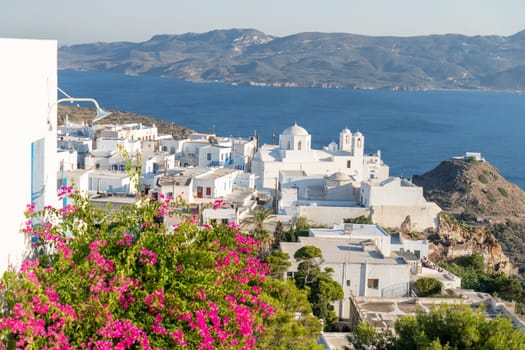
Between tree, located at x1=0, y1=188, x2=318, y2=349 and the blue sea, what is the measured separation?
5651 cm

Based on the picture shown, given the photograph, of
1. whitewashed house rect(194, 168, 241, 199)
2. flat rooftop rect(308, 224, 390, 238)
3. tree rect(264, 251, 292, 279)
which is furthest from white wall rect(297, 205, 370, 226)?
tree rect(264, 251, 292, 279)

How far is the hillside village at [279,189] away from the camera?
683 centimetres

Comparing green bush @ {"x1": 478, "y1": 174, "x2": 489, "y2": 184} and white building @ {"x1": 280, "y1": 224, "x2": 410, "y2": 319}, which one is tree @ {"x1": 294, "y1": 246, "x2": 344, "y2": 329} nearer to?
white building @ {"x1": 280, "y1": 224, "x2": 410, "y2": 319}

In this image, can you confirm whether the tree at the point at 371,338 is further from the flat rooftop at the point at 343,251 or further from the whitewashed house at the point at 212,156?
the whitewashed house at the point at 212,156

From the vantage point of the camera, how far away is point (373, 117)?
4500 inches

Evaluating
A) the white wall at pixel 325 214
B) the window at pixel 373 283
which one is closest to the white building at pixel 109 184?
the white wall at pixel 325 214

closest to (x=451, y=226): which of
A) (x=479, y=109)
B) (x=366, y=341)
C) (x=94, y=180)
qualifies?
(x=94, y=180)

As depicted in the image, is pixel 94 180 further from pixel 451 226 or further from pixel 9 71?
pixel 9 71

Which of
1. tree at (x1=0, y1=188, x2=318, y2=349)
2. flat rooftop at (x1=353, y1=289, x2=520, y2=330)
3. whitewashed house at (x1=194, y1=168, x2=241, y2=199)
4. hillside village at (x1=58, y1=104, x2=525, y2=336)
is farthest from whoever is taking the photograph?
whitewashed house at (x1=194, y1=168, x2=241, y2=199)

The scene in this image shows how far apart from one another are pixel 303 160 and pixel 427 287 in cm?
1598

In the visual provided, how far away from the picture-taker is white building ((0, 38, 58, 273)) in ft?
19.0

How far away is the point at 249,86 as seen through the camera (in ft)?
643

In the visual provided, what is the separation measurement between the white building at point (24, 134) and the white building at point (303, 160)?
24.8 metres

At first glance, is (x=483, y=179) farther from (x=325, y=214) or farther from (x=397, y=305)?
(x=397, y=305)
